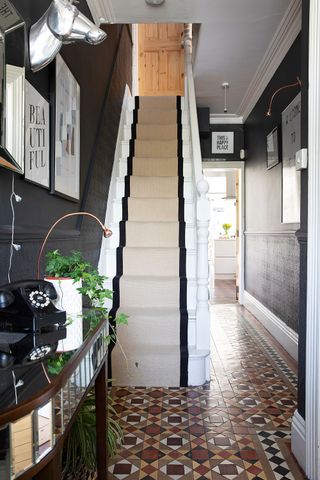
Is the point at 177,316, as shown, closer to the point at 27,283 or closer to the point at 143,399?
the point at 143,399

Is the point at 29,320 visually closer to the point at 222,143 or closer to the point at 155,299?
the point at 155,299

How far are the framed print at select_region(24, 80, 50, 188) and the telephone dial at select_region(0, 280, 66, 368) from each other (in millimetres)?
637

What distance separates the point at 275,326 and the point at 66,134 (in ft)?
9.86

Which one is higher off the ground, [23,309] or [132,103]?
[132,103]

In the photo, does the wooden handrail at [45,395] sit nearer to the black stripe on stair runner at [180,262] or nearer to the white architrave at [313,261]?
the white architrave at [313,261]

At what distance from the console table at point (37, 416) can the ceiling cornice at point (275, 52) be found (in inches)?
127

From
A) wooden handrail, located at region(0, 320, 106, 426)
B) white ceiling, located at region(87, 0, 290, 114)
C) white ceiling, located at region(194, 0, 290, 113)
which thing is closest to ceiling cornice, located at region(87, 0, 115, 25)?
white ceiling, located at region(87, 0, 290, 114)

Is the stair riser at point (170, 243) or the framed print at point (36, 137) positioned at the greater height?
the framed print at point (36, 137)

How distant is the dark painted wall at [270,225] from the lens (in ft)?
11.8

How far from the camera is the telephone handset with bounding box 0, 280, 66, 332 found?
41.3 inches

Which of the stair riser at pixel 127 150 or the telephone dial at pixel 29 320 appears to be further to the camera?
the stair riser at pixel 127 150

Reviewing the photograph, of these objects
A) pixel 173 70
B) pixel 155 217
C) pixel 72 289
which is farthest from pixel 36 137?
pixel 173 70

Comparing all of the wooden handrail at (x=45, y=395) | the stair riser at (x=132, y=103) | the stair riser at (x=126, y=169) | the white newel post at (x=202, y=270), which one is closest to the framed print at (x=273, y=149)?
the stair riser at (x=126, y=169)

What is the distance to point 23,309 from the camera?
1.06 m
